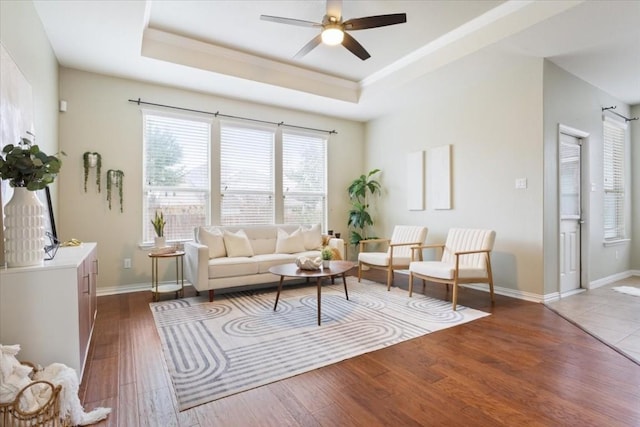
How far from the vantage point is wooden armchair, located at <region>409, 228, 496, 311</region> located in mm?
3551

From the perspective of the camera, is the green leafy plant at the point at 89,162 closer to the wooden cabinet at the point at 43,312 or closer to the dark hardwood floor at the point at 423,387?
the dark hardwood floor at the point at 423,387

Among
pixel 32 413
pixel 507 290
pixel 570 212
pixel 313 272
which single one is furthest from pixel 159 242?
pixel 570 212

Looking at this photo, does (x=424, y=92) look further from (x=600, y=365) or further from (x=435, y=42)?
(x=600, y=365)

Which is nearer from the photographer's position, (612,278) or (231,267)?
(231,267)

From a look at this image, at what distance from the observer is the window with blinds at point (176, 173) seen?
14.6ft

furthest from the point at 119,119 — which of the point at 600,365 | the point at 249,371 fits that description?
the point at 600,365

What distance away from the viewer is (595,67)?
3955 millimetres

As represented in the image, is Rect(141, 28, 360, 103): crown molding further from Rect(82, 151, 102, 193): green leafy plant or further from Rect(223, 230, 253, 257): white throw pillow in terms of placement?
Rect(223, 230, 253, 257): white throw pillow

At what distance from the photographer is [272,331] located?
2.85m

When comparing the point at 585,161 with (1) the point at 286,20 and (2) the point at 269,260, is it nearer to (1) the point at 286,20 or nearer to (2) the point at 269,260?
(1) the point at 286,20

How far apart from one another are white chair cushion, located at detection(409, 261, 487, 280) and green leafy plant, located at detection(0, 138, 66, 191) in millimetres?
3490

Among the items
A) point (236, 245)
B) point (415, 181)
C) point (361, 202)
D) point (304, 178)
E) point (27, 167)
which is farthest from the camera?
point (361, 202)

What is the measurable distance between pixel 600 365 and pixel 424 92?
3801 mm

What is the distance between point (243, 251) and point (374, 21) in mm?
3093
